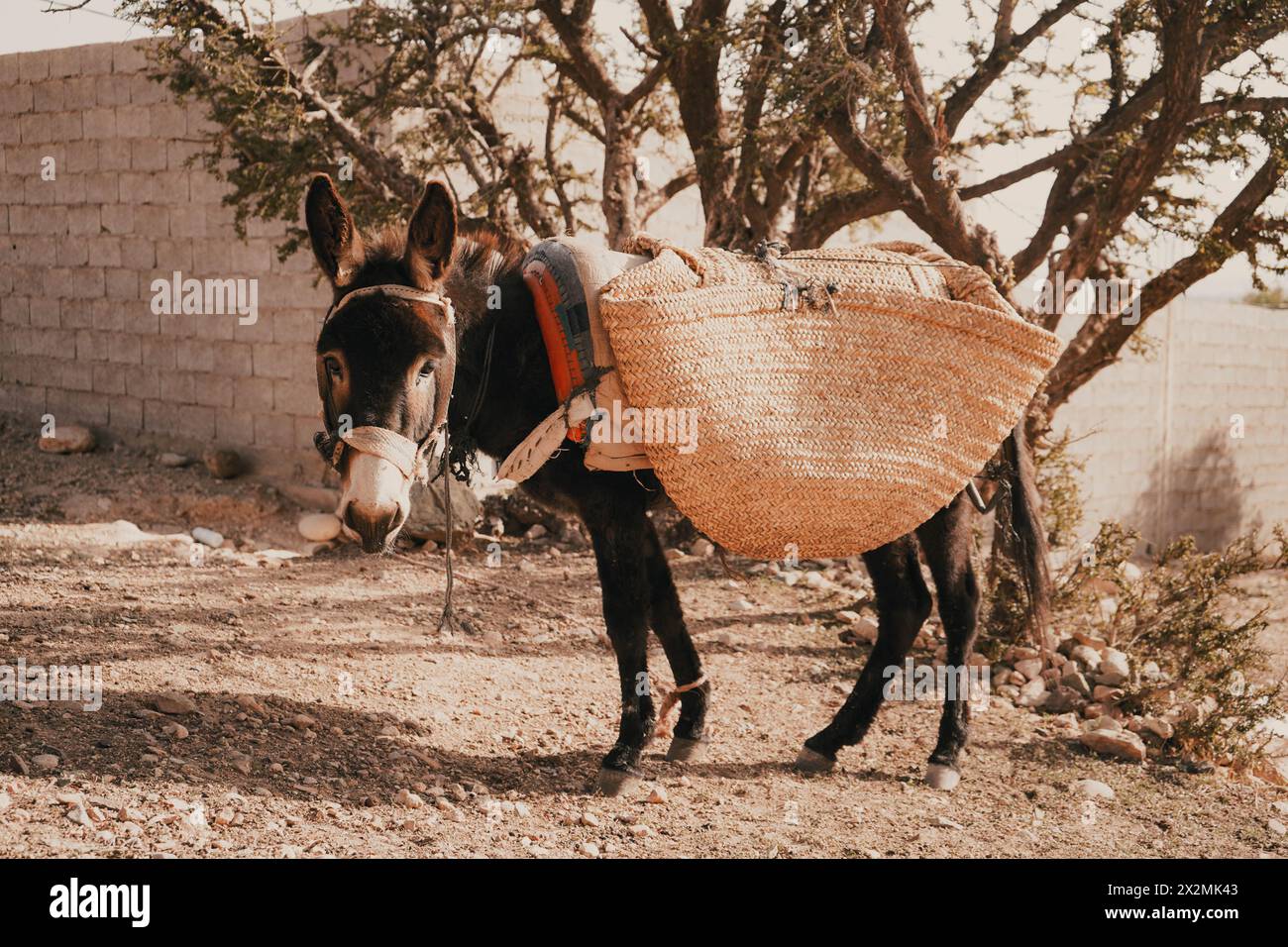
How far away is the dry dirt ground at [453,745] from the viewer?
3.13 metres

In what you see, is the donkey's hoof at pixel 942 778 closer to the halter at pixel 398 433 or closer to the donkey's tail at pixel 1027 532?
the donkey's tail at pixel 1027 532

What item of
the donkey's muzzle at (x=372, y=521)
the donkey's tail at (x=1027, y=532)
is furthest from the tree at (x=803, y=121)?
the donkey's muzzle at (x=372, y=521)

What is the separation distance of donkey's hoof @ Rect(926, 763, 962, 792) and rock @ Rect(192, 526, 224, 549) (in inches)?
190

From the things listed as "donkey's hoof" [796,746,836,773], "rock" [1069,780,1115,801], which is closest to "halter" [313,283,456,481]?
"donkey's hoof" [796,746,836,773]

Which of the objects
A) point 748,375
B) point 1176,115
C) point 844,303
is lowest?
point 748,375

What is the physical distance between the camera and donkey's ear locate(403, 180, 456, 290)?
312 centimetres

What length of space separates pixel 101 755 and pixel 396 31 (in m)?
5.24

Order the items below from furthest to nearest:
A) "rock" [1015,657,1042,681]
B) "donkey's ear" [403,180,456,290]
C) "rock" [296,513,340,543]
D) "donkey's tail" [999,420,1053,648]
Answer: "rock" [296,513,340,543] < "rock" [1015,657,1042,681] < "donkey's tail" [999,420,1053,648] < "donkey's ear" [403,180,456,290]

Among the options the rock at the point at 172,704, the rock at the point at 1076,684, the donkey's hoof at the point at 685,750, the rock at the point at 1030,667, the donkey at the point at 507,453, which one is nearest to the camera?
the donkey at the point at 507,453

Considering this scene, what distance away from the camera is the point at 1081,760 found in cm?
430

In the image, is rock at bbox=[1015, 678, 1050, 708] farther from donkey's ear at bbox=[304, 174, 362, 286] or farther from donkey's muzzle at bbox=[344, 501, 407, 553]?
donkey's ear at bbox=[304, 174, 362, 286]

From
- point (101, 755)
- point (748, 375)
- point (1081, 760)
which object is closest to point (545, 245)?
point (748, 375)

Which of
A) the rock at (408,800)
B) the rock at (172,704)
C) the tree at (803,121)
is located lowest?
the rock at (408,800)

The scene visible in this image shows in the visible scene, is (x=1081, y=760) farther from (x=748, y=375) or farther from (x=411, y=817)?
(x=411, y=817)
